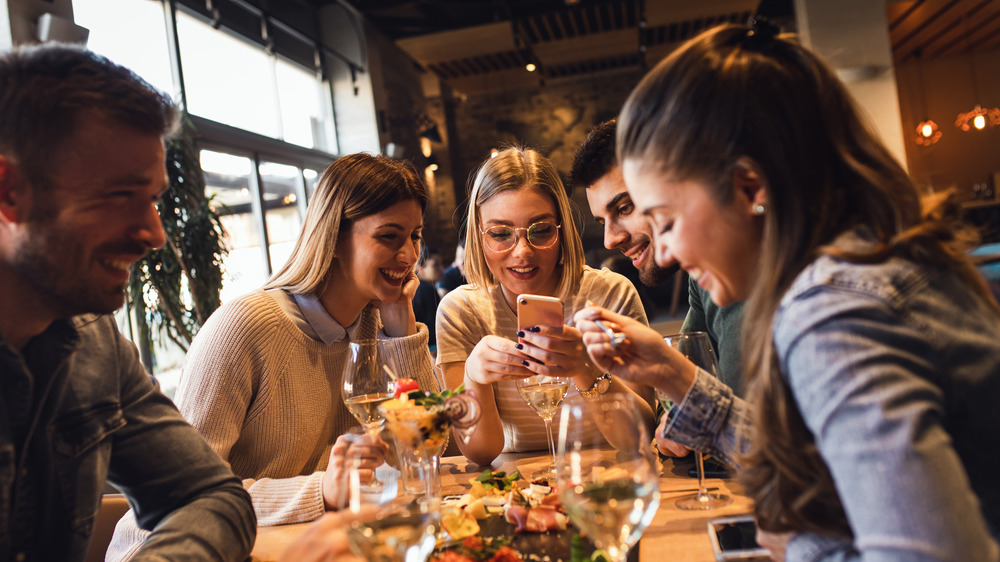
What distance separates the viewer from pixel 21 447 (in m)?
1.08

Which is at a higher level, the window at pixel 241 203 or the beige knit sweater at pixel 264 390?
the window at pixel 241 203

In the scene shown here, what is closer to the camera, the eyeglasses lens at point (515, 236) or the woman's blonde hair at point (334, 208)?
the woman's blonde hair at point (334, 208)

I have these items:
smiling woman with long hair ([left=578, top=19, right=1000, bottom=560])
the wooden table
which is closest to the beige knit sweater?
the wooden table

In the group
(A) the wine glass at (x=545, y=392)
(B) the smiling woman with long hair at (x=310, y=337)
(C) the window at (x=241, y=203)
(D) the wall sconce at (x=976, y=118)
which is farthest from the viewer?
(D) the wall sconce at (x=976, y=118)

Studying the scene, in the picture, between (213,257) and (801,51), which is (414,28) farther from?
(801,51)

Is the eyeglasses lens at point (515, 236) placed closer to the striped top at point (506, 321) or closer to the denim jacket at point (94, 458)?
the striped top at point (506, 321)

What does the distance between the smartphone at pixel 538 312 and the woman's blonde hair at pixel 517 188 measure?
0.66m

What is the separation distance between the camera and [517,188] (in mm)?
2178

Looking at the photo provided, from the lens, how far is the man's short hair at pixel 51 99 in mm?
994

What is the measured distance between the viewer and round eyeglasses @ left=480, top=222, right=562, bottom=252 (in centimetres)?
217

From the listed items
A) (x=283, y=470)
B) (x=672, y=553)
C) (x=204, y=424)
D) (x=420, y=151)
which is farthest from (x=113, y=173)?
(x=420, y=151)

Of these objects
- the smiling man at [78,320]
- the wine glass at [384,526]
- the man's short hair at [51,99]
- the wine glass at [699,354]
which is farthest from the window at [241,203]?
the wine glass at [384,526]

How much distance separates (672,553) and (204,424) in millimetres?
1202

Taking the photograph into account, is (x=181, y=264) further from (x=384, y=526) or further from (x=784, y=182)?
(x=784, y=182)
